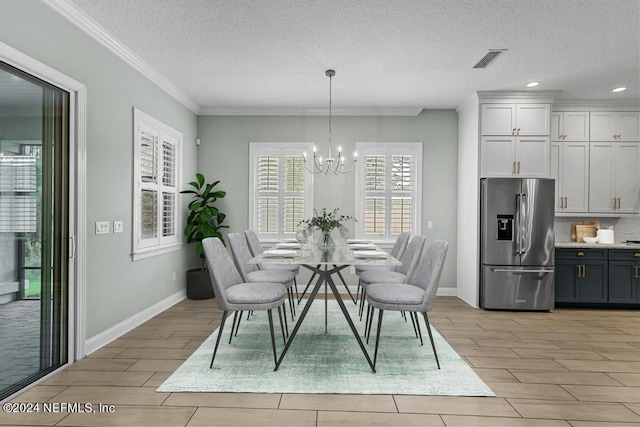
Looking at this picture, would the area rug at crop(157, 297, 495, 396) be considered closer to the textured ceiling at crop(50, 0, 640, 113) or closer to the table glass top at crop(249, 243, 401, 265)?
the table glass top at crop(249, 243, 401, 265)

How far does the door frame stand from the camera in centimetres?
293

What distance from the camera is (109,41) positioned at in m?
3.37

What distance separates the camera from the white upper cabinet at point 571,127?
512 centimetres

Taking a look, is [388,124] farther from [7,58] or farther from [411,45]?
[7,58]

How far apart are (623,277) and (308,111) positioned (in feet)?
15.3

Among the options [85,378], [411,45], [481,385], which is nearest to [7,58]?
[85,378]

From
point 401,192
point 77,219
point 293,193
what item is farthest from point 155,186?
point 401,192

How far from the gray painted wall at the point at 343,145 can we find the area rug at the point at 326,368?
2341mm

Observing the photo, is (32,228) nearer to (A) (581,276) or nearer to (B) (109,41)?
(B) (109,41)

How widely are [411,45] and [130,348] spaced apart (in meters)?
3.66

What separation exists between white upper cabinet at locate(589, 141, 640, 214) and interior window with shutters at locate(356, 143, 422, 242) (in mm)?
2339

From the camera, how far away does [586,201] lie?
16.7ft

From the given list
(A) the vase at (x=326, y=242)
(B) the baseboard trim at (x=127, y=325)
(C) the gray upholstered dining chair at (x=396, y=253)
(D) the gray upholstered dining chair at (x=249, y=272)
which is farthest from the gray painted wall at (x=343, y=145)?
(A) the vase at (x=326, y=242)

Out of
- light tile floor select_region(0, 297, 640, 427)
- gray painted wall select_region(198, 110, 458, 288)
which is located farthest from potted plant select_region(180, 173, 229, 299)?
light tile floor select_region(0, 297, 640, 427)
